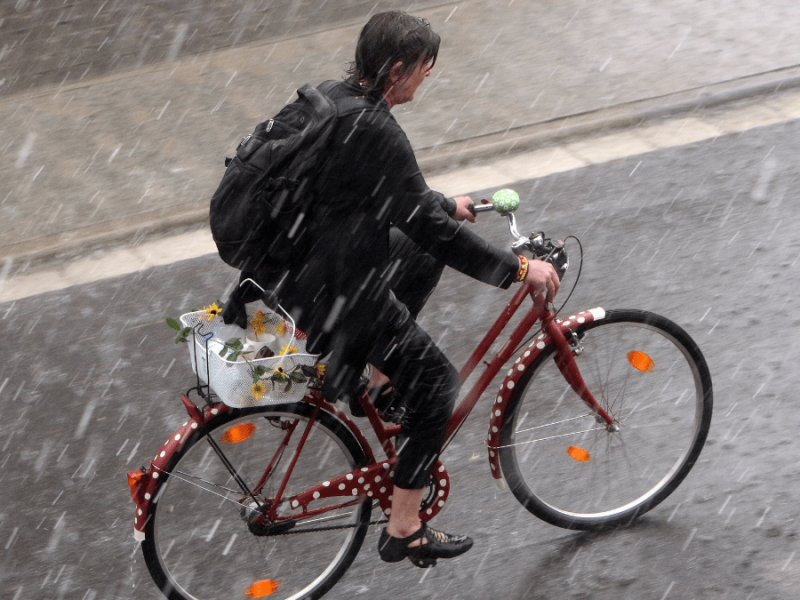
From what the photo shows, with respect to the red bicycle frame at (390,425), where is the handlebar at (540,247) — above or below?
above

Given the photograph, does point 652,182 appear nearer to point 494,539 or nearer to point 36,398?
point 494,539

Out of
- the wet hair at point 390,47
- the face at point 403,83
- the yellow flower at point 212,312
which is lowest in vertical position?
the yellow flower at point 212,312

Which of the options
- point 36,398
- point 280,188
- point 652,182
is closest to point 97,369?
point 36,398

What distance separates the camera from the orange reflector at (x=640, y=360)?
3828 mm

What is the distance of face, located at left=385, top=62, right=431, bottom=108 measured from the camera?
3059 millimetres

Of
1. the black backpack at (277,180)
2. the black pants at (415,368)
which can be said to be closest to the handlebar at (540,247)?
the black pants at (415,368)

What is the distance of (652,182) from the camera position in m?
6.80

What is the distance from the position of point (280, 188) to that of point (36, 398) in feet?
9.35

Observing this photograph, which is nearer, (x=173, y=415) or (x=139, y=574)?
(x=139, y=574)

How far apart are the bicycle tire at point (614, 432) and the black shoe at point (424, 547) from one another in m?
0.35

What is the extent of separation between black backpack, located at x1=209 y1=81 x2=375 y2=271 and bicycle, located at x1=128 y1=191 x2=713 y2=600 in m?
0.65

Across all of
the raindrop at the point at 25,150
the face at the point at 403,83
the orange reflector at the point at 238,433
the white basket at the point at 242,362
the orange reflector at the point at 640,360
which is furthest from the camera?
the raindrop at the point at 25,150

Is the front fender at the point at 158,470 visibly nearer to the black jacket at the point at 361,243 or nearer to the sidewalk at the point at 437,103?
the black jacket at the point at 361,243

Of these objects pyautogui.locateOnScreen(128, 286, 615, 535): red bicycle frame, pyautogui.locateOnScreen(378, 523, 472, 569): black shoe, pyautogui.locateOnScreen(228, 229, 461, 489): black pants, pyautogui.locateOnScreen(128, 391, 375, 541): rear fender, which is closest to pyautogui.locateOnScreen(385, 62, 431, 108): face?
pyautogui.locateOnScreen(228, 229, 461, 489): black pants
